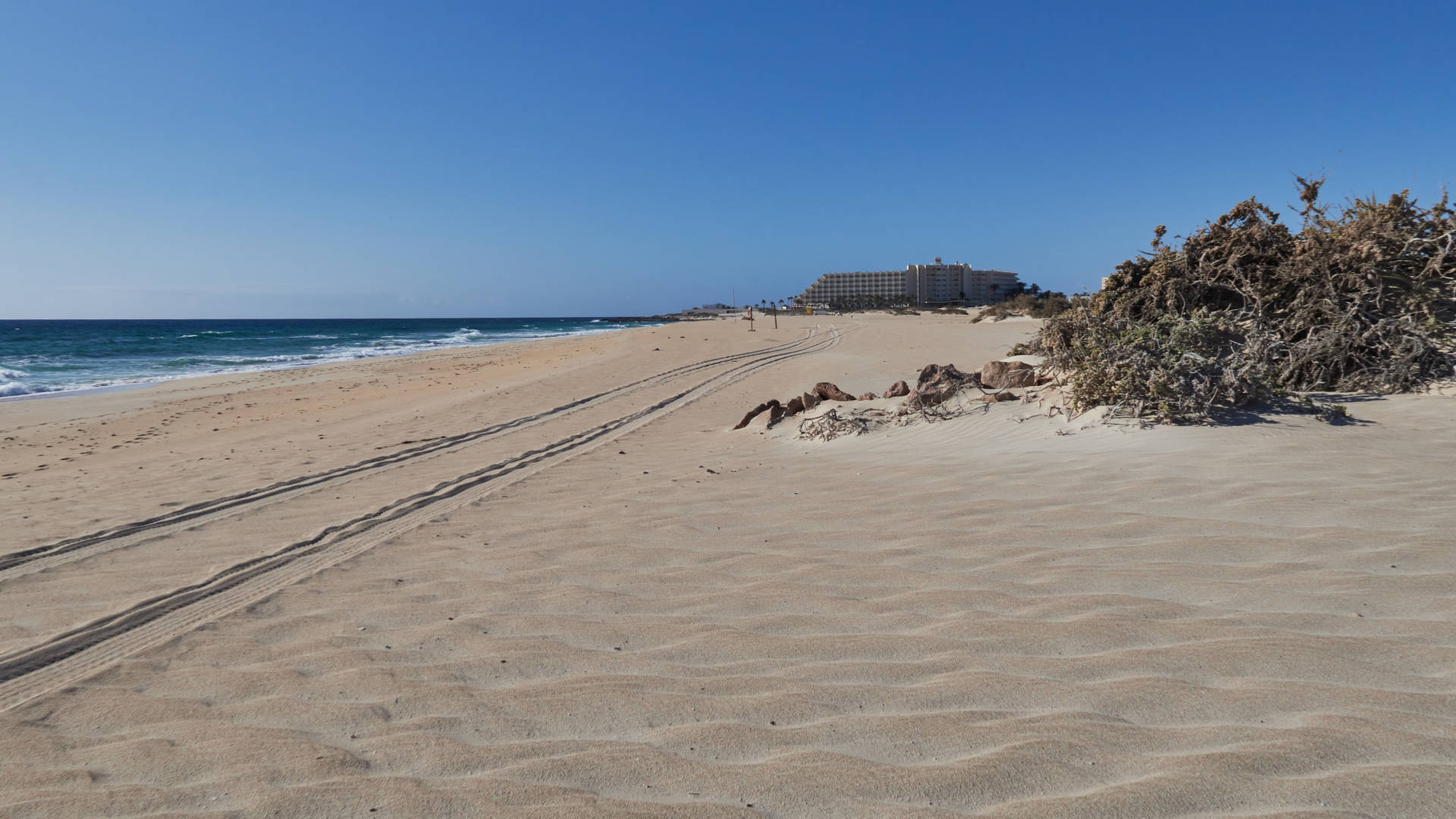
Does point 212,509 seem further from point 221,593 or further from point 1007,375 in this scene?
point 1007,375

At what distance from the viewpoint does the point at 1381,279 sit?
6355 mm

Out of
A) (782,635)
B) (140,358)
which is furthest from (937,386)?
(140,358)

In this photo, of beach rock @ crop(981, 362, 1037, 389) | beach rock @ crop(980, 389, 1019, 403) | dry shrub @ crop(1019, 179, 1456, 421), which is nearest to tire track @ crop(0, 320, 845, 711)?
beach rock @ crop(980, 389, 1019, 403)

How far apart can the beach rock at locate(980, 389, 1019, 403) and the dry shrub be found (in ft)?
1.73

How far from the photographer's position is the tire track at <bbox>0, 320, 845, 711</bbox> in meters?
3.00

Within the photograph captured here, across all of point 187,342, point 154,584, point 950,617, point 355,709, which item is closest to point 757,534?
point 950,617

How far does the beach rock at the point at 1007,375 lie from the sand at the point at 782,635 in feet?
5.13

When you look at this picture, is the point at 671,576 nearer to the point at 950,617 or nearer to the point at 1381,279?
the point at 950,617

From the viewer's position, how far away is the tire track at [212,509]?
456 centimetres

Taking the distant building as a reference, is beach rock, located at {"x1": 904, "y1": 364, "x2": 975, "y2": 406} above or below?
below

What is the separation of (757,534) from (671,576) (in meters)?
0.76

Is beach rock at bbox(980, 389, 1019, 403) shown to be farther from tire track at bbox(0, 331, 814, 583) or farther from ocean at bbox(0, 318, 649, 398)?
ocean at bbox(0, 318, 649, 398)

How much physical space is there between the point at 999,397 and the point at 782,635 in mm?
4829

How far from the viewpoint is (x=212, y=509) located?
5.66 m
